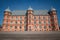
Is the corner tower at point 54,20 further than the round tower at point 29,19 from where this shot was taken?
No

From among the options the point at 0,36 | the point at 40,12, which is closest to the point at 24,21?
the point at 40,12

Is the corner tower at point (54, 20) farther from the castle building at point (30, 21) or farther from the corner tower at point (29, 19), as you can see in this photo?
the corner tower at point (29, 19)

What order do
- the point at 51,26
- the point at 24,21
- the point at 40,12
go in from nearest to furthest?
the point at 51,26 < the point at 24,21 < the point at 40,12

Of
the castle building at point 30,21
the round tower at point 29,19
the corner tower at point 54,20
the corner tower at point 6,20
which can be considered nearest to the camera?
the corner tower at point 54,20

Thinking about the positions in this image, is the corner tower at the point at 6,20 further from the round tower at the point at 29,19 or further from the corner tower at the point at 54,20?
the corner tower at the point at 54,20

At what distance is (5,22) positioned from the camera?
19016 mm

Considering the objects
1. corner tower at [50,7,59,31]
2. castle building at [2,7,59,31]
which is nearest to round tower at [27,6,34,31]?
castle building at [2,7,59,31]

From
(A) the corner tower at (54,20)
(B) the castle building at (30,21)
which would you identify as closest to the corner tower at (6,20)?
(B) the castle building at (30,21)

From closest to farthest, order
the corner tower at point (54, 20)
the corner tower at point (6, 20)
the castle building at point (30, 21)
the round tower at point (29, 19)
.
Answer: the corner tower at point (54, 20) < the round tower at point (29, 19) < the corner tower at point (6, 20) < the castle building at point (30, 21)

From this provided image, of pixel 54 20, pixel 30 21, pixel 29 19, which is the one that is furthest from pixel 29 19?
pixel 54 20

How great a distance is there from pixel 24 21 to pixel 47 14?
525 cm

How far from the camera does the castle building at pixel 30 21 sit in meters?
18.5

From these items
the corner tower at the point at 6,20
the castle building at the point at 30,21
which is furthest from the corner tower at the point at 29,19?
the corner tower at the point at 6,20

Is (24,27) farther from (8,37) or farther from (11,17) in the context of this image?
(8,37)
